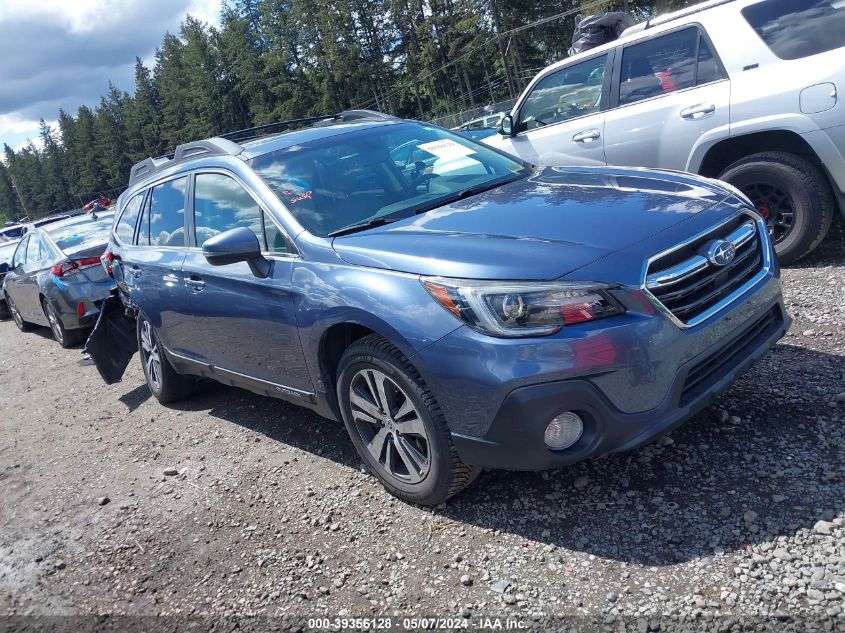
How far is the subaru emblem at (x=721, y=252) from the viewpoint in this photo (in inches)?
121

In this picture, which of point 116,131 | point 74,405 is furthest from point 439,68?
point 116,131

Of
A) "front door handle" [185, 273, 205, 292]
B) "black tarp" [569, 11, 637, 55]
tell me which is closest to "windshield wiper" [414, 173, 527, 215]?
"front door handle" [185, 273, 205, 292]

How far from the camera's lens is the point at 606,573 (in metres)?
2.75

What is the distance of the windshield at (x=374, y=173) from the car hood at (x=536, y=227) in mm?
251

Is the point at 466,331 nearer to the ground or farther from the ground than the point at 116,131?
nearer to the ground

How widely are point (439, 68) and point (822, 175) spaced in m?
63.8

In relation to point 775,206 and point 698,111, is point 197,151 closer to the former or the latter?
point 698,111

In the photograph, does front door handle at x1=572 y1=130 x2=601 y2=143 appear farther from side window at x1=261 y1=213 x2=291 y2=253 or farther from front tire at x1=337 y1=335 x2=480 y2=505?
front tire at x1=337 y1=335 x2=480 y2=505

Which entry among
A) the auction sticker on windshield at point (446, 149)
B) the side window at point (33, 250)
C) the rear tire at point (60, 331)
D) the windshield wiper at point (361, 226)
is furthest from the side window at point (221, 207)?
the side window at point (33, 250)

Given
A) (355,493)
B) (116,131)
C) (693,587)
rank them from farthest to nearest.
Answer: (116,131) → (355,493) → (693,587)

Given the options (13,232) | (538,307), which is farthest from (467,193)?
(13,232)

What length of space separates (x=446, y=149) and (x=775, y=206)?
270cm

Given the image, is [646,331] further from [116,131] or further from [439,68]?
[116,131]

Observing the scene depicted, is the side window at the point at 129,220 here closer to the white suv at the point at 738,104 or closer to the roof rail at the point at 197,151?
the roof rail at the point at 197,151
